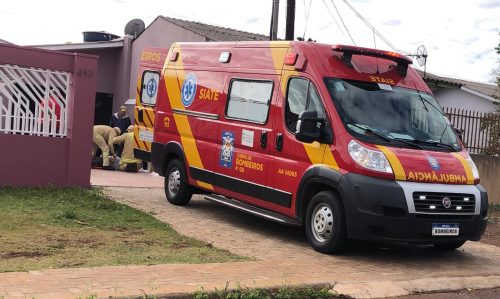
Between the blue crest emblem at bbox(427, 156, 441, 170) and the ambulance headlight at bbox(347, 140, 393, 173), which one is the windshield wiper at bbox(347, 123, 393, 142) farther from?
the blue crest emblem at bbox(427, 156, 441, 170)

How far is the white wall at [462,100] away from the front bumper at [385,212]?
652 inches

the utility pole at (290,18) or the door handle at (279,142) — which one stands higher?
the utility pole at (290,18)

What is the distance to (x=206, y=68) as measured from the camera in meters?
9.88

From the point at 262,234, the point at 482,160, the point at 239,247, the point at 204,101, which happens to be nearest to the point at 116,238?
the point at 239,247

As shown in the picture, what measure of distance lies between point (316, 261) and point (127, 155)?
9.37 m

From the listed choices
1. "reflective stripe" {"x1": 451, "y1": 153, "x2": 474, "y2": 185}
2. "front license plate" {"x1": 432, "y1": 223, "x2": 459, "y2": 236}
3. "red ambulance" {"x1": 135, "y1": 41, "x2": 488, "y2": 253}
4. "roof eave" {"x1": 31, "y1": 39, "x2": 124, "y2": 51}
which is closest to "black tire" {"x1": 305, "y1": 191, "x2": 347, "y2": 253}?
"red ambulance" {"x1": 135, "y1": 41, "x2": 488, "y2": 253}

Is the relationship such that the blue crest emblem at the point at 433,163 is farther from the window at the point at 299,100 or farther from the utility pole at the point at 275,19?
the utility pole at the point at 275,19

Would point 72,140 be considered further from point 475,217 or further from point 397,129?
point 475,217

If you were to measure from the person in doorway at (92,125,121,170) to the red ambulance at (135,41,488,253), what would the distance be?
561cm

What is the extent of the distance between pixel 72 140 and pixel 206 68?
112 inches

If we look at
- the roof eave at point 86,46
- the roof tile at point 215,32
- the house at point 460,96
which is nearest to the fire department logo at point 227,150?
the roof tile at point 215,32

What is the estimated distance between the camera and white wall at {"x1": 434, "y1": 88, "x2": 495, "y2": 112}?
22.5 metres

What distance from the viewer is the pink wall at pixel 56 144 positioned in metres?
10.1

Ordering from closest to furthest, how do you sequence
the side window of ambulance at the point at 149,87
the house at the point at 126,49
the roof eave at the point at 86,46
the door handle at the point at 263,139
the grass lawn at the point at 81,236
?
the grass lawn at the point at 81,236
the door handle at the point at 263,139
the side window of ambulance at the point at 149,87
the roof eave at the point at 86,46
the house at the point at 126,49
